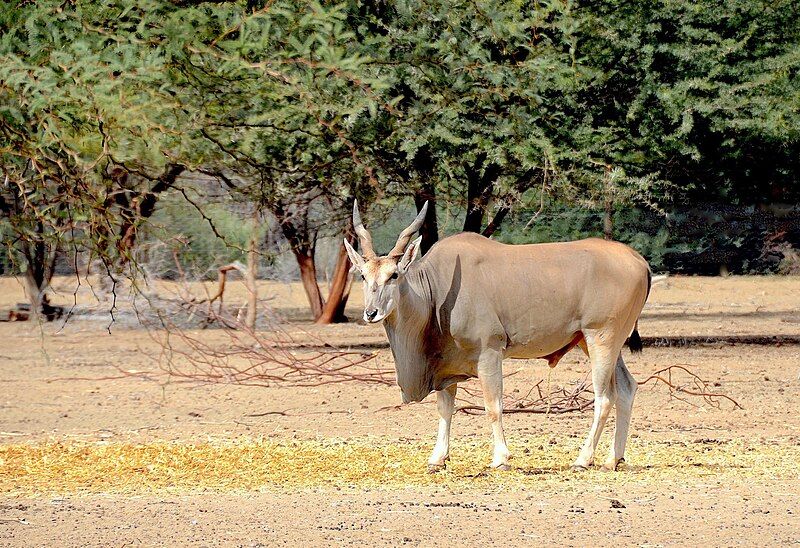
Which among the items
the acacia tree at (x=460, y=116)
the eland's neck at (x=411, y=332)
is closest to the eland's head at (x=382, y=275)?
the eland's neck at (x=411, y=332)

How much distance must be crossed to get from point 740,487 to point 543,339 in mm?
1595

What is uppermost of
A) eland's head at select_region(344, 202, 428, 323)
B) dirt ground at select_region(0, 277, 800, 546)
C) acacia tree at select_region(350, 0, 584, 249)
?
acacia tree at select_region(350, 0, 584, 249)

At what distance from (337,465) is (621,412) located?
1881 millimetres

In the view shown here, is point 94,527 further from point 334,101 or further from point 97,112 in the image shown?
point 334,101

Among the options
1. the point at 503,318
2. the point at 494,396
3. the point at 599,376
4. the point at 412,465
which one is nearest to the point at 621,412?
the point at 599,376

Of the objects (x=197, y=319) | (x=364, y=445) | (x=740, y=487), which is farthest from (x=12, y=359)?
(x=740, y=487)

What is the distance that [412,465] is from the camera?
8.76 metres

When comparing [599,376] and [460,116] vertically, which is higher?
[460,116]

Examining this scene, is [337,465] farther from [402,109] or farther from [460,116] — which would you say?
[460,116]

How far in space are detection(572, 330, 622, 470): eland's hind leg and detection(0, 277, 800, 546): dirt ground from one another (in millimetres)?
180

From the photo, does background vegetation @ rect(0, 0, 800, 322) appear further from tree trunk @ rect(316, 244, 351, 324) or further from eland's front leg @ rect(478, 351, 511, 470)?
eland's front leg @ rect(478, 351, 511, 470)

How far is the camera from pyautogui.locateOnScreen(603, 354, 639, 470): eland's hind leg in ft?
28.3

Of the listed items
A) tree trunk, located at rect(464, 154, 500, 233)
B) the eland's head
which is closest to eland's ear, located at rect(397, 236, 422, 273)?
the eland's head

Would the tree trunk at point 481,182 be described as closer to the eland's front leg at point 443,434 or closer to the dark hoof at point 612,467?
the eland's front leg at point 443,434
